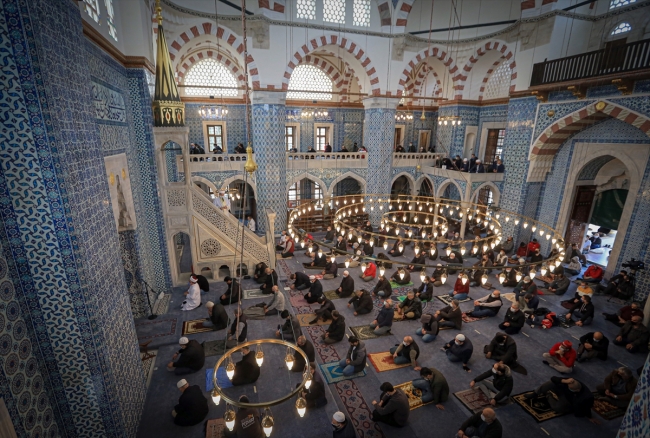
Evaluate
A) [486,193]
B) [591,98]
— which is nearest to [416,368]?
[591,98]

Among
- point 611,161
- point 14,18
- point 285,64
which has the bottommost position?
point 611,161

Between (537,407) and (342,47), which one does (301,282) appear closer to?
(537,407)

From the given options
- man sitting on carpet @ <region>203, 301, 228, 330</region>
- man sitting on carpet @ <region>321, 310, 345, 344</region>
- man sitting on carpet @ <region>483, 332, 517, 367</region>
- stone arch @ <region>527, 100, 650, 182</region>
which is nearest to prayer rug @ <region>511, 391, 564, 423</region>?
man sitting on carpet @ <region>483, 332, 517, 367</region>

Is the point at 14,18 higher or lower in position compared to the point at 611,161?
higher

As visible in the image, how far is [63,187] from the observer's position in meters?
2.85

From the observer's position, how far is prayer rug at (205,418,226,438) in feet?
13.6

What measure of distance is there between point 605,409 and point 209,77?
14479 mm

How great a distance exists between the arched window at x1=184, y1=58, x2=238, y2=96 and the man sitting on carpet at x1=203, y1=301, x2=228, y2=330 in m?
9.81

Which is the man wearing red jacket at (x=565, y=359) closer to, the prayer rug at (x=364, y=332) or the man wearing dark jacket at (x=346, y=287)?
the prayer rug at (x=364, y=332)

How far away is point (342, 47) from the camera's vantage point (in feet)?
37.6

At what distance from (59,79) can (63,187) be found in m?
0.93

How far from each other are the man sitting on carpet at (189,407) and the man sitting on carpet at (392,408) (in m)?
2.23

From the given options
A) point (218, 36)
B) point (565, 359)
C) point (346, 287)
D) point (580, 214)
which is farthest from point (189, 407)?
point (580, 214)

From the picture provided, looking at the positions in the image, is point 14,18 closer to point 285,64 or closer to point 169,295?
point 169,295
